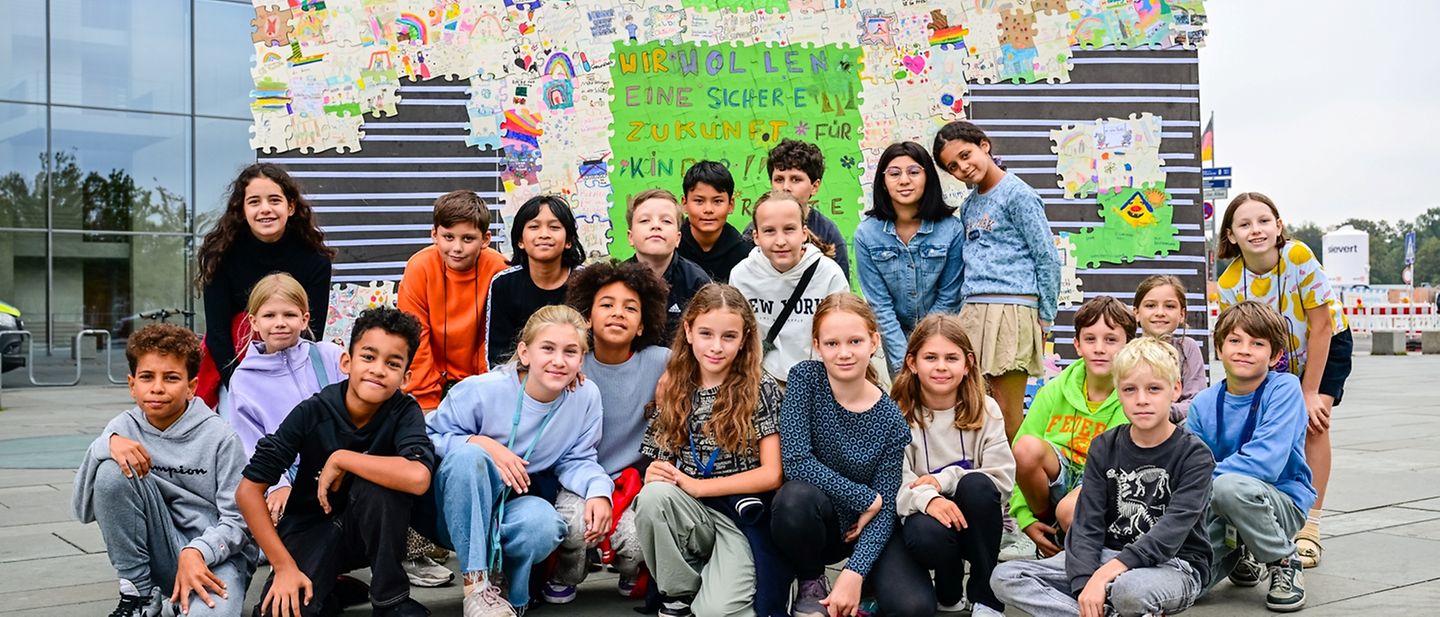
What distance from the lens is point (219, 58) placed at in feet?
61.4

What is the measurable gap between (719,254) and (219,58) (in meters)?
16.0

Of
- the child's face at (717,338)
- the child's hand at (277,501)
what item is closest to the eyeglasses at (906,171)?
the child's face at (717,338)

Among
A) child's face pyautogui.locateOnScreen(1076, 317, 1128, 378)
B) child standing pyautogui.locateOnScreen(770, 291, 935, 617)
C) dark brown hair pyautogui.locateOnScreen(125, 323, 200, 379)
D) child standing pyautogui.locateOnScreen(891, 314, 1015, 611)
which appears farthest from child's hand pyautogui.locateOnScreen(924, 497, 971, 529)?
dark brown hair pyautogui.locateOnScreen(125, 323, 200, 379)

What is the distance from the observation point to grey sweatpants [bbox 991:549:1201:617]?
348cm

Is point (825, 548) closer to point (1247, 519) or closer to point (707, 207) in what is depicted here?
point (1247, 519)

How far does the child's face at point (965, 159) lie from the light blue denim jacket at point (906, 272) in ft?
0.77

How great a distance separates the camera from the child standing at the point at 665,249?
4.71 metres

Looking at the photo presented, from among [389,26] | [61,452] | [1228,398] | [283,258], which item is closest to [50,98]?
[61,452]

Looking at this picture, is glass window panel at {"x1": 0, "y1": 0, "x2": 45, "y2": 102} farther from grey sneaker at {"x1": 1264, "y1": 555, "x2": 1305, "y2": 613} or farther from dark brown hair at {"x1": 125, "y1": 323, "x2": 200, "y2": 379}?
grey sneaker at {"x1": 1264, "y1": 555, "x2": 1305, "y2": 613}

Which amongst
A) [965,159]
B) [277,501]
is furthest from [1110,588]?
[277,501]

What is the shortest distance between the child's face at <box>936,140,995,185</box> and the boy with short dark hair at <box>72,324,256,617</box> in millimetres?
2925

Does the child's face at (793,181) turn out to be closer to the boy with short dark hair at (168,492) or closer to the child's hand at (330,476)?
the child's hand at (330,476)

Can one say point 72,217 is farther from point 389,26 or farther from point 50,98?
point 389,26

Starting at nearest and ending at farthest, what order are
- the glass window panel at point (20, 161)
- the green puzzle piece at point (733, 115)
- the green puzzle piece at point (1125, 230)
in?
the green puzzle piece at point (733, 115)
the green puzzle piece at point (1125, 230)
the glass window panel at point (20, 161)
